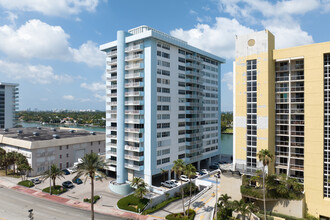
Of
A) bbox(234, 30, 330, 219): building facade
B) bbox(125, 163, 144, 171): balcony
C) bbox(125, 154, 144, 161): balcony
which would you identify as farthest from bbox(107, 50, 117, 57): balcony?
bbox(234, 30, 330, 219): building facade

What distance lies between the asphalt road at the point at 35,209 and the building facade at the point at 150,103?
15.6m

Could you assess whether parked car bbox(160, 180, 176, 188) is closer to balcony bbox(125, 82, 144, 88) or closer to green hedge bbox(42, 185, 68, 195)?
green hedge bbox(42, 185, 68, 195)

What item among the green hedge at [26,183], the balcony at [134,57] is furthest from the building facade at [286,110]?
the green hedge at [26,183]

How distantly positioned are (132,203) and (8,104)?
398ft

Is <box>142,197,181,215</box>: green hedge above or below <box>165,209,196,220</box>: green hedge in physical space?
below

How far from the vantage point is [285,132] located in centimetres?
4584

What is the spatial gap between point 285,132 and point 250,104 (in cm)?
910

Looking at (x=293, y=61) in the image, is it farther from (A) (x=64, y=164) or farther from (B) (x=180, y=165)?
(A) (x=64, y=164)

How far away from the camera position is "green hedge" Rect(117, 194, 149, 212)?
44.7 meters

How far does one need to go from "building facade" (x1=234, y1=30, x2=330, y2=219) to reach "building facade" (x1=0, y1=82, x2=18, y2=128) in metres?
134

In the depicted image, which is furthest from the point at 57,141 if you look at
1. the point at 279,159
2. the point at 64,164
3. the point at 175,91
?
→ the point at 279,159

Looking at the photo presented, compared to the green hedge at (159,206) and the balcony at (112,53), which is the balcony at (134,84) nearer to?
the balcony at (112,53)

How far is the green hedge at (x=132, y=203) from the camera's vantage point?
44656 millimetres

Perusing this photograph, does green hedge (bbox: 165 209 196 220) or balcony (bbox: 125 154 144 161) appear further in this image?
balcony (bbox: 125 154 144 161)
